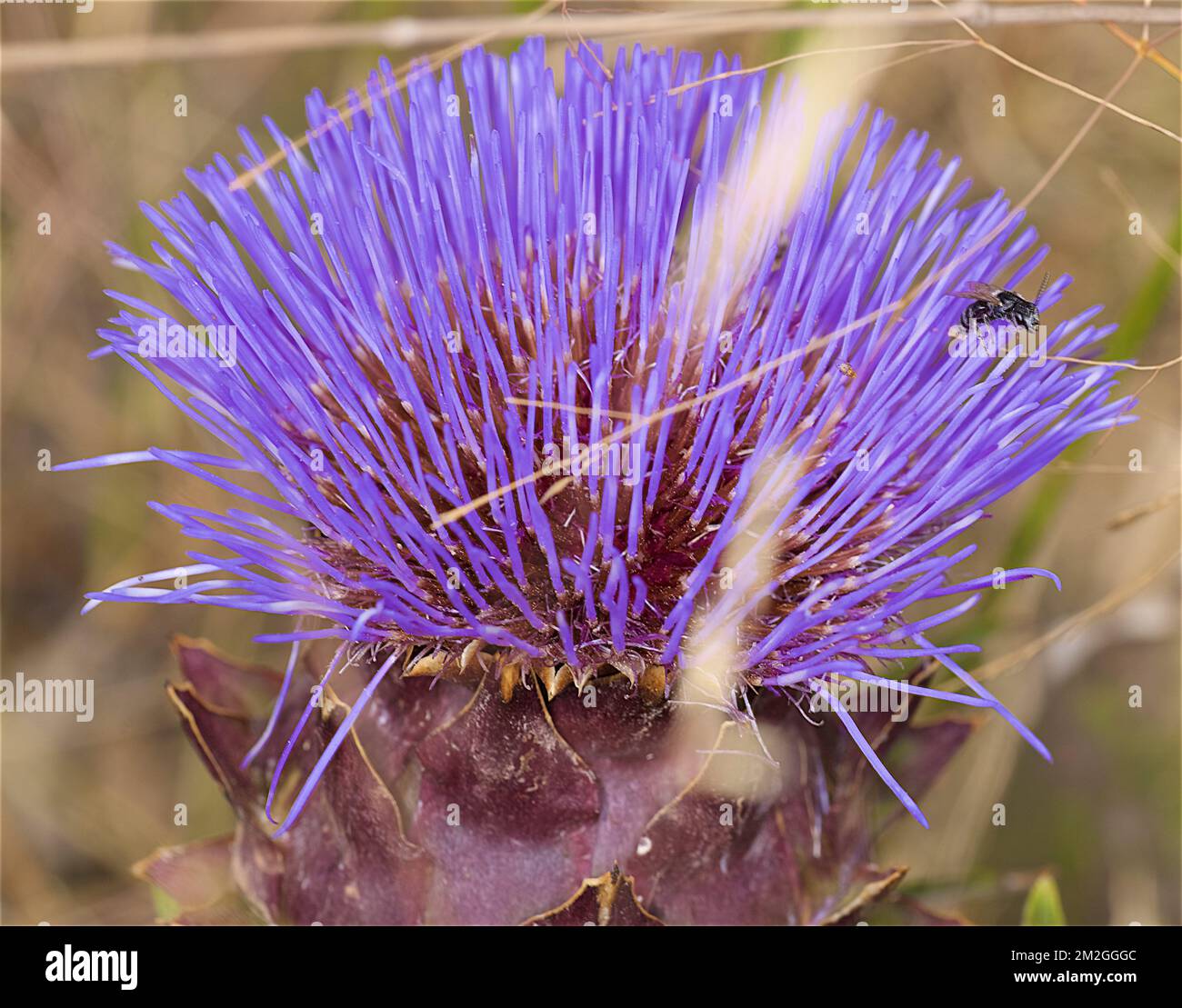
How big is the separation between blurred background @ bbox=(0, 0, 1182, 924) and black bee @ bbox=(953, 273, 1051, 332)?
42cm

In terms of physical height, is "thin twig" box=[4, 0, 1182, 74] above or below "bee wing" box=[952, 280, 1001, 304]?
above

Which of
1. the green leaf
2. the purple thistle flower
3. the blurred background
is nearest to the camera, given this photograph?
the purple thistle flower

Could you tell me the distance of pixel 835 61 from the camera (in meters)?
1.03

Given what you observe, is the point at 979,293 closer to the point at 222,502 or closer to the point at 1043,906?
the point at 1043,906

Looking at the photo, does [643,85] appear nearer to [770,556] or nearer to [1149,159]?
[770,556]

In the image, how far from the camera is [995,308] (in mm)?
835

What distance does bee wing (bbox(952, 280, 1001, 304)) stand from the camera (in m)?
0.82

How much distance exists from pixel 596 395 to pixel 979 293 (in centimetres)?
30

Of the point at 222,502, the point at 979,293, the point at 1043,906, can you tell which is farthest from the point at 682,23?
the point at 222,502

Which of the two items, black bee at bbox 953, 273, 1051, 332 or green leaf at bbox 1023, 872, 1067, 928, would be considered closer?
black bee at bbox 953, 273, 1051, 332

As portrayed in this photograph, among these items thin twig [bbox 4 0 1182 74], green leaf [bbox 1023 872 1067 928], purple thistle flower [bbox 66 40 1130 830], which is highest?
thin twig [bbox 4 0 1182 74]

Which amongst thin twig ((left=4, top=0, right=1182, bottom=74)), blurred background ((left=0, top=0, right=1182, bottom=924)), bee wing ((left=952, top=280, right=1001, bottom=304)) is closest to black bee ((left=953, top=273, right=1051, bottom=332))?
bee wing ((left=952, top=280, right=1001, bottom=304))

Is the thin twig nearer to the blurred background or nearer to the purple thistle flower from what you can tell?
the purple thistle flower
